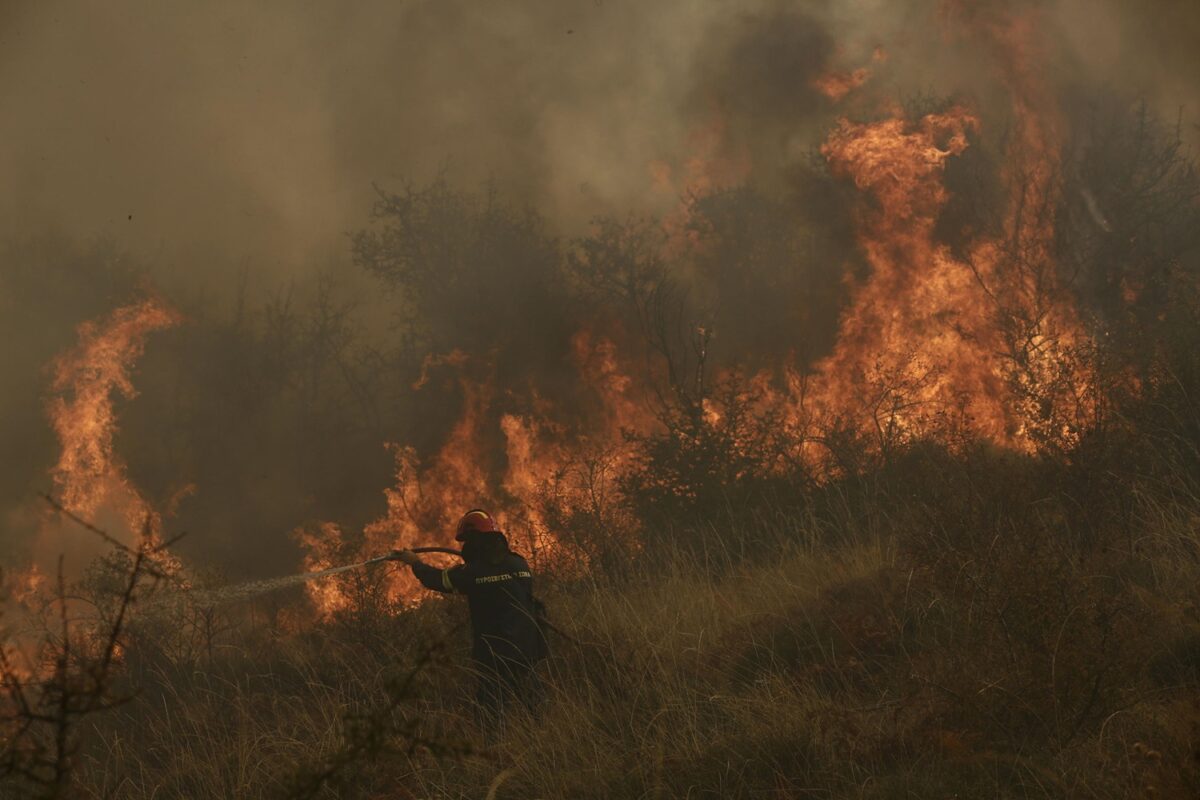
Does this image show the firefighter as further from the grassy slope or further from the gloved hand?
the grassy slope

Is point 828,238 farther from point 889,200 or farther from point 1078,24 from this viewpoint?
point 1078,24

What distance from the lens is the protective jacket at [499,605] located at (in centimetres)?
668

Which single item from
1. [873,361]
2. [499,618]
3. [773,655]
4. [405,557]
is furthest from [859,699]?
[873,361]

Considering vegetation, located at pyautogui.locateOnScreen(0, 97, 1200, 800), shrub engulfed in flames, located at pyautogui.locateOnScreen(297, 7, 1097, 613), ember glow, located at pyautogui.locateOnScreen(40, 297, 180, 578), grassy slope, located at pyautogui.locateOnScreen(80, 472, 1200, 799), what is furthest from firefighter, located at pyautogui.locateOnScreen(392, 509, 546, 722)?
ember glow, located at pyautogui.locateOnScreen(40, 297, 180, 578)

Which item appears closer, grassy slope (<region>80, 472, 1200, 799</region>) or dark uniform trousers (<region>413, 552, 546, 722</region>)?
grassy slope (<region>80, 472, 1200, 799</region>)

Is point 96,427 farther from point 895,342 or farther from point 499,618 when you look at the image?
point 499,618

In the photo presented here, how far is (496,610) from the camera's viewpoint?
679 cm

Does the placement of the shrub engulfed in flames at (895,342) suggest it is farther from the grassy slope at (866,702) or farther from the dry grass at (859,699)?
the grassy slope at (866,702)

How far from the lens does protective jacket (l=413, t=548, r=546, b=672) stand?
6.68 metres

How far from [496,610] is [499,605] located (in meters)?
0.04

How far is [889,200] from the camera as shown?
19688mm

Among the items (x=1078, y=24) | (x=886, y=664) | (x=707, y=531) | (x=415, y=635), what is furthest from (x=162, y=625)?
(x=1078, y=24)

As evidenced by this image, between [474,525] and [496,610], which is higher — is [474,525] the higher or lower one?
the higher one

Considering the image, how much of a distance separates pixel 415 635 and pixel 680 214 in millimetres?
17548
